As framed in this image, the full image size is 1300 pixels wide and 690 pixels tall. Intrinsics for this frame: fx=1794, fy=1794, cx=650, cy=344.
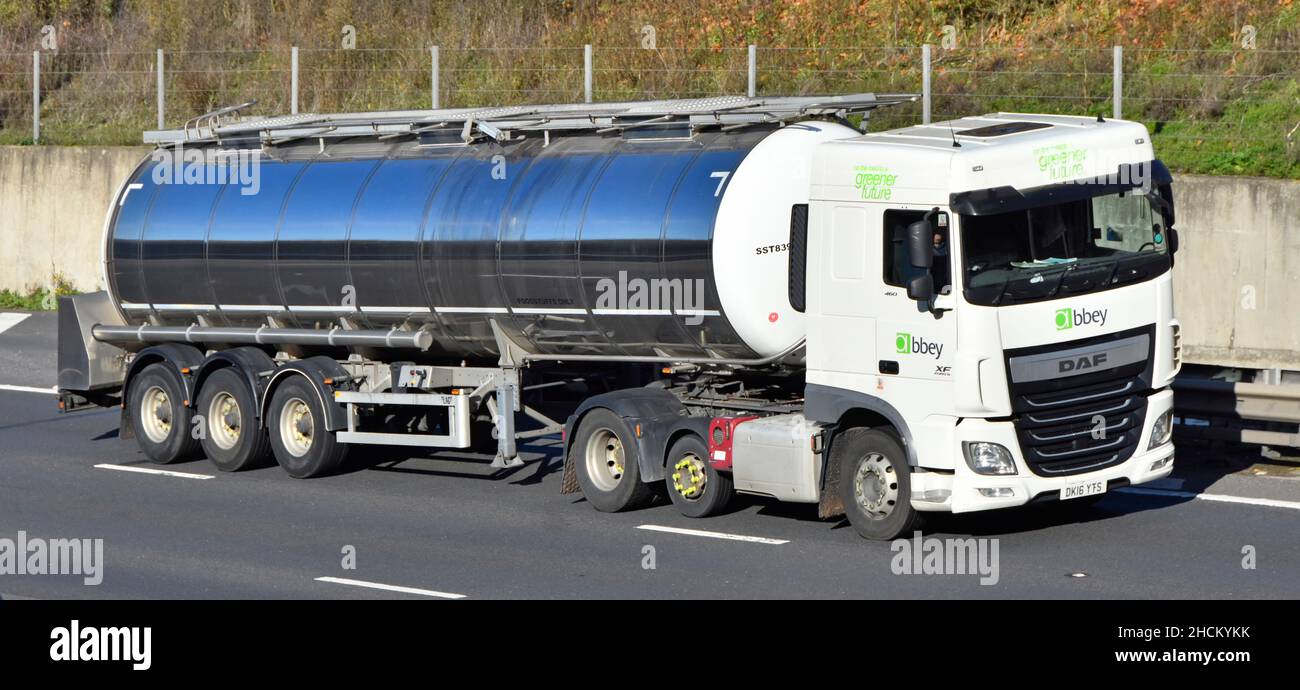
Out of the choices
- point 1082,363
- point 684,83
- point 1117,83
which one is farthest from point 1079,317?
point 684,83

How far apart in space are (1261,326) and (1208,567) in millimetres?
8107

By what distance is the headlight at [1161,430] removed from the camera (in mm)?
13336

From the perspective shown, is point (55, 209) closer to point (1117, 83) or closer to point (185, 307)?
point (185, 307)

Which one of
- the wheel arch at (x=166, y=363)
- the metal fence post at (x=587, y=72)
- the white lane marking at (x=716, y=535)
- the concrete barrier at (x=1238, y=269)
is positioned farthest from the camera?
the metal fence post at (x=587, y=72)

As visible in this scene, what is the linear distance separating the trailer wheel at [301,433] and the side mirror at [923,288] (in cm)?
672

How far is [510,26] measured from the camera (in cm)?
3055

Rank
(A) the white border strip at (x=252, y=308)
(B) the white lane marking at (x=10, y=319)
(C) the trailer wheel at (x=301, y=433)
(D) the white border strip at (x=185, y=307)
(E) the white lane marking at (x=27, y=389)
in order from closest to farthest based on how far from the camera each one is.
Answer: (C) the trailer wheel at (x=301, y=433) < (A) the white border strip at (x=252, y=308) < (D) the white border strip at (x=185, y=307) < (E) the white lane marking at (x=27, y=389) < (B) the white lane marking at (x=10, y=319)

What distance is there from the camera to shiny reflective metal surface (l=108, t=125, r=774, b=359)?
14539 mm

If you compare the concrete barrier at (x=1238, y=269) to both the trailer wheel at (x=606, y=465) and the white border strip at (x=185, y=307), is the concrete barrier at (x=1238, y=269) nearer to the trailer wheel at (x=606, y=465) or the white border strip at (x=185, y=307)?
the trailer wheel at (x=606, y=465)

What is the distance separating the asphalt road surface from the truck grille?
68 cm

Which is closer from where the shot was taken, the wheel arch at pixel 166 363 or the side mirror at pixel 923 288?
the side mirror at pixel 923 288

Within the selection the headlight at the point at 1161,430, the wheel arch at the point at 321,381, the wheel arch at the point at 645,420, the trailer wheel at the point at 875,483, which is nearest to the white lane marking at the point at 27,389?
the wheel arch at the point at 321,381

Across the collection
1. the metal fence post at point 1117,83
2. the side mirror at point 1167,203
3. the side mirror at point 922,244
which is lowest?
the side mirror at point 922,244
